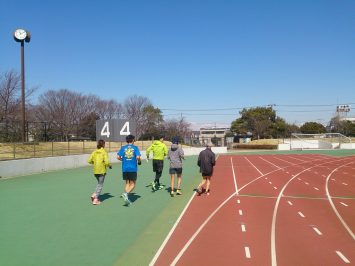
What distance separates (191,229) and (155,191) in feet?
19.1

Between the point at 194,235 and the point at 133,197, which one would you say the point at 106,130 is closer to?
the point at 133,197

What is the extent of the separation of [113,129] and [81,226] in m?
22.1

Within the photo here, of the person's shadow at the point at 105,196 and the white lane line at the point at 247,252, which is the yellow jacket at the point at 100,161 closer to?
the person's shadow at the point at 105,196

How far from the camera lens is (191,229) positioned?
8.16 meters

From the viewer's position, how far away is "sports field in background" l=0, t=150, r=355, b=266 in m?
6.29

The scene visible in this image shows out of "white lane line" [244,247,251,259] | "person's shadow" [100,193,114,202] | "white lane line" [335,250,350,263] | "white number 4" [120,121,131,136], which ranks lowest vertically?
"white lane line" [335,250,350,263]

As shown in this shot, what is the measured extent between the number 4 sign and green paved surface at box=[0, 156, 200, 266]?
47.4 feet

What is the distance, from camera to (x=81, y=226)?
8328mm

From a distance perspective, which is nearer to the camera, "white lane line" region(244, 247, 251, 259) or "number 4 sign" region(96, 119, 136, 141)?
"white lane line" region(244, 247, 251, 259)

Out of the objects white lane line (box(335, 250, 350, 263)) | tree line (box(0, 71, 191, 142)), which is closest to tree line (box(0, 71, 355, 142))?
tree line (box(0, 71, 191, 142))

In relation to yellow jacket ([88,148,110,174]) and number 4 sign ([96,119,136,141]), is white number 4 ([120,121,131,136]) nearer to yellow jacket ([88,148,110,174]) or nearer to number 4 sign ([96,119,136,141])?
number 4 sign ([96,119,136,141])

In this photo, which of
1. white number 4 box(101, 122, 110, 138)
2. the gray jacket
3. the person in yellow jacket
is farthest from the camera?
white number 4 box(101, 122, 110, 138)

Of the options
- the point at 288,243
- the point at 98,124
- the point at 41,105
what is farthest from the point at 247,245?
the point at 41,105

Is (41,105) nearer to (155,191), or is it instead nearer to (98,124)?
(98,124)
